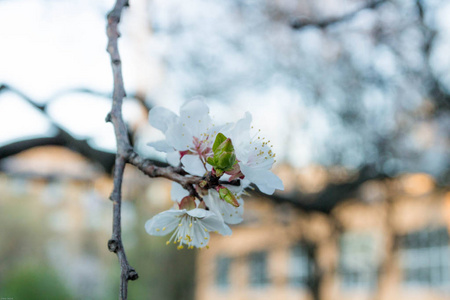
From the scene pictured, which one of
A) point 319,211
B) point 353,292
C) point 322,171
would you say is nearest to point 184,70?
point 322,171

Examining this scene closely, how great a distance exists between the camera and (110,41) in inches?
25.0

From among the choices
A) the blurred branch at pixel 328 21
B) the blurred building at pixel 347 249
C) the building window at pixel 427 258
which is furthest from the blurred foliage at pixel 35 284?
the blurred branch at pixel 328 21

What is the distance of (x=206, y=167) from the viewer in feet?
1.97

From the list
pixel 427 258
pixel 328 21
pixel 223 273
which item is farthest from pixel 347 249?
pixel 328 21

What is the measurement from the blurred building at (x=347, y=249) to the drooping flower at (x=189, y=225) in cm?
204

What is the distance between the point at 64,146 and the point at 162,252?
15.3 ft

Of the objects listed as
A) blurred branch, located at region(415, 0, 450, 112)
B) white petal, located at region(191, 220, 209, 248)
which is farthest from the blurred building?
white petal, located at region(191, 220, 209, 248)

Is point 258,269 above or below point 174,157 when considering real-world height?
above

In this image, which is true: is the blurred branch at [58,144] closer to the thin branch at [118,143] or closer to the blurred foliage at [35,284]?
the thin branch at [118,143]

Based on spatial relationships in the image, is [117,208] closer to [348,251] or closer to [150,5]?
[150,5]

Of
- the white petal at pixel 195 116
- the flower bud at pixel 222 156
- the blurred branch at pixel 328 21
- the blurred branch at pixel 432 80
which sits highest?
the blurred branch at pixel 432 80

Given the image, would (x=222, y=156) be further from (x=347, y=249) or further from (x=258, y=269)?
(x=258, y=269)

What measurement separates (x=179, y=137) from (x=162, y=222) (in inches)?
4.3

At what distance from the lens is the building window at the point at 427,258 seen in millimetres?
8484
